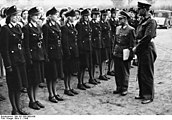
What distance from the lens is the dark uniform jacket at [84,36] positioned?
4711mm

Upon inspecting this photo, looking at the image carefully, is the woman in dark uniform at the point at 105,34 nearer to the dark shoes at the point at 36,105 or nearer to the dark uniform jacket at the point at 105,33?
the dark uniform jacket at the point at 105,33

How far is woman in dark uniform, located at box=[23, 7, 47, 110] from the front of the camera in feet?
12.1

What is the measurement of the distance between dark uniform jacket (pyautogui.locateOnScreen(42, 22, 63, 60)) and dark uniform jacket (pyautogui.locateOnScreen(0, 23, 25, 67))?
550 mm

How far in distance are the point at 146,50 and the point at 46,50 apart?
143 centimetres

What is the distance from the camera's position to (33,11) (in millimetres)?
3762

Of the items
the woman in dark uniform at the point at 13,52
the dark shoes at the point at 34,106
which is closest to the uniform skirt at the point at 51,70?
the dark shoes at the point at 34,106

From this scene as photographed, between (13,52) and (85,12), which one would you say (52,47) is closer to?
(13,52)

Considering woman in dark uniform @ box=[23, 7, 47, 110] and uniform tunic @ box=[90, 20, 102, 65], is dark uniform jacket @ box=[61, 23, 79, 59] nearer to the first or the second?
woman in dark uniform @ box=[23, 7, 47, 110]

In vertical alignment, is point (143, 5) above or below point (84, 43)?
above

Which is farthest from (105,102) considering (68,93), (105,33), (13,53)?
(105,33)

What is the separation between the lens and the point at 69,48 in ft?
14.4

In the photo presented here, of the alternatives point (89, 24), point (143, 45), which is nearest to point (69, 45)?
point (89, 24)

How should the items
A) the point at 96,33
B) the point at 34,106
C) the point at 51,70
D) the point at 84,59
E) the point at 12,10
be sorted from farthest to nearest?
the point at 96,33 < the point at 84,59 < the point at 51,70 < the point at 34,106 < the point at 12,10

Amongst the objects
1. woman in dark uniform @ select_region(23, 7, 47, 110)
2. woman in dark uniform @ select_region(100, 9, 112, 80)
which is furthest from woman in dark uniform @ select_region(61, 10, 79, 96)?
woman in dark uniform @ select_region(100, 9, 112, 80)
